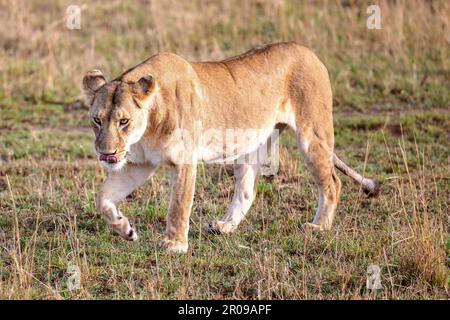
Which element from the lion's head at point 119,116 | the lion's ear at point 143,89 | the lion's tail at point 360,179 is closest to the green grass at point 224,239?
the lion's tail at point 360,179

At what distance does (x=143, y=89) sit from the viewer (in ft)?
18.9

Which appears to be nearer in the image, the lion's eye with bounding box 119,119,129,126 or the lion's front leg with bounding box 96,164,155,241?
the lion's eye with bounding box 119,119,129,126

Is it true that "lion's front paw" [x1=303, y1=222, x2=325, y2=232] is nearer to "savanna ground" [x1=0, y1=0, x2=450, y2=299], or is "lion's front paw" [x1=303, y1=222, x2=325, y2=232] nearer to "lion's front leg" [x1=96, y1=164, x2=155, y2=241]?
"savanna ground" [x1=0, y1=0, x2=450, y2=299]

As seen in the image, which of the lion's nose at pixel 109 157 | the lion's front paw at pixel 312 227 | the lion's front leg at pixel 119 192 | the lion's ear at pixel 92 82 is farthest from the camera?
the lion's front paw at pixel 312 227

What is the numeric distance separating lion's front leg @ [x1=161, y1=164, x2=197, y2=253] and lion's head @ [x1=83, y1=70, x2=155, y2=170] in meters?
0.41

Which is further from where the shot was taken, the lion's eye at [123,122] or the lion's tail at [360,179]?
the lion's tail at [360,179]

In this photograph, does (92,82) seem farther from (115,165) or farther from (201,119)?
(201,119)

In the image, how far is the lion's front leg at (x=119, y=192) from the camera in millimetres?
6160

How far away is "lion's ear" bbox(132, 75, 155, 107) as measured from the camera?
5734 millimetres

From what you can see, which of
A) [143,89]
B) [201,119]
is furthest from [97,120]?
[201,119]

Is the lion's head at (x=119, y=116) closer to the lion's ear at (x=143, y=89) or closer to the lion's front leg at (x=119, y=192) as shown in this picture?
the lion's ear at (x=143, y=89)

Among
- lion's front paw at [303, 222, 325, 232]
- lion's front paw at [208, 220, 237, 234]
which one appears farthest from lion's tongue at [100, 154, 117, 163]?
lion's front paw at [303, 222, 325, 232]

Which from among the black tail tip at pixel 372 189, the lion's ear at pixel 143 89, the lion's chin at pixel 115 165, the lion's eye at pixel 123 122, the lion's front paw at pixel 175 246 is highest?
the lion's ear at pixel 143 89
